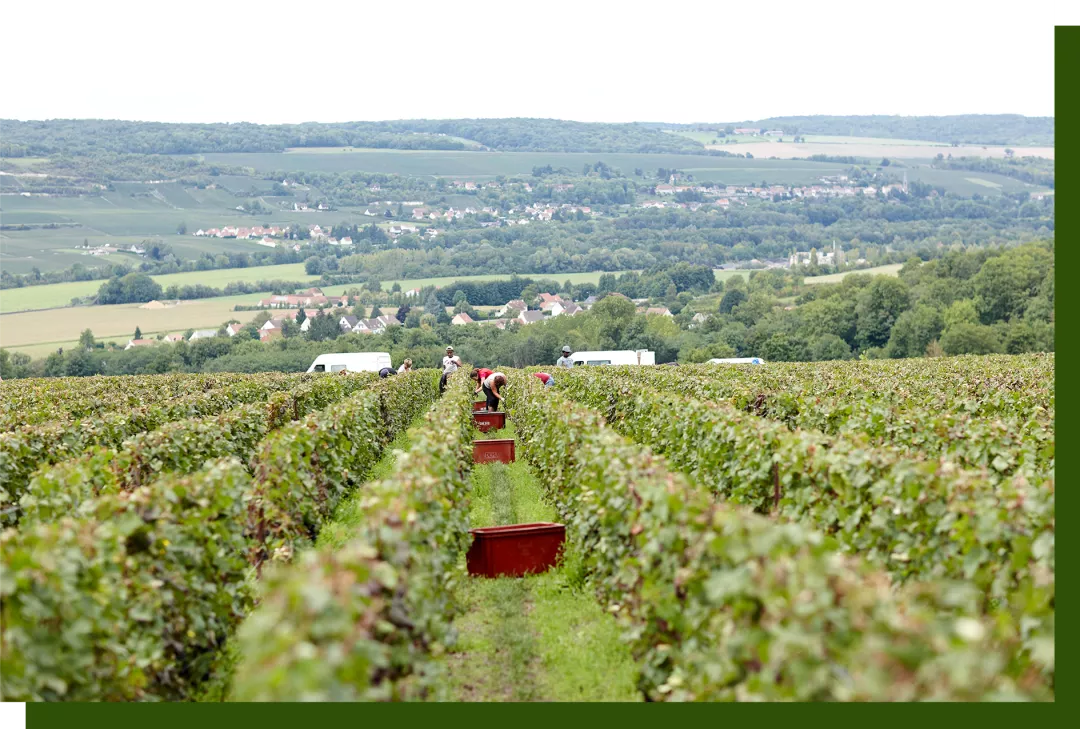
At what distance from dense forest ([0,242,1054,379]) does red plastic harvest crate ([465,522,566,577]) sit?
60964 millimetres

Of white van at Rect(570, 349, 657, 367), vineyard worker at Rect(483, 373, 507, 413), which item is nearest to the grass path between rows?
vineyard worker at Rect(483, 373, 507, 413)

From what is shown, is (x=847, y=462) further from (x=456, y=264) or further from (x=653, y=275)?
(x=456, y=264)

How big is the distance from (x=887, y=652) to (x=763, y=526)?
49.7 inches

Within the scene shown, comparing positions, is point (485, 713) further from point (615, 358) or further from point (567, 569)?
point (615, 358)

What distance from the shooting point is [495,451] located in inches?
720

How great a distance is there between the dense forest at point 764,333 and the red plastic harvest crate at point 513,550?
61.0m

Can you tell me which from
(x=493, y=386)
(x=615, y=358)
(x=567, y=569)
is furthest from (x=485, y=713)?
(x=615, y=358)

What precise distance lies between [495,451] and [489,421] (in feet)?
18.1

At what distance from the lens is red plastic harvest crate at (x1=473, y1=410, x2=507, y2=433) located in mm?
23625

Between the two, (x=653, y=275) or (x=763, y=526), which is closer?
(x=763, y=526)

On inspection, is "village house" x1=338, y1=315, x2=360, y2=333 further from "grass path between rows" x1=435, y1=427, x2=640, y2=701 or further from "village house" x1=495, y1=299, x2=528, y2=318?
"grass path between rows" x1=435, y1=427, x2=640, y2=701

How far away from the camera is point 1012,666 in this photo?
16.5 ft
